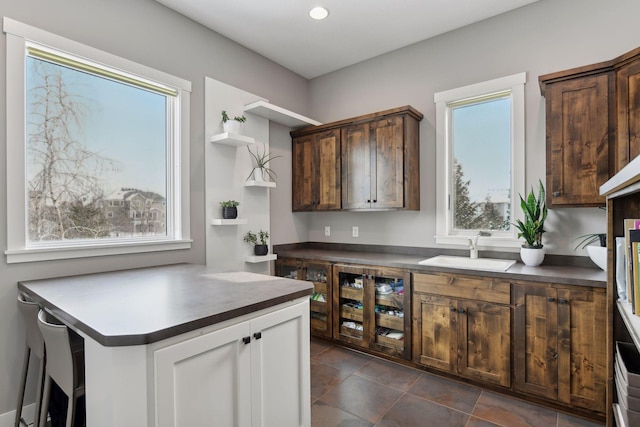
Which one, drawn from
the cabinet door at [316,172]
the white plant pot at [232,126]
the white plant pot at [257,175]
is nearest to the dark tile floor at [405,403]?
the cabinet door at [316,172]

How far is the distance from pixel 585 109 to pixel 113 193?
3.36 m

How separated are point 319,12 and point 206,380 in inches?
110

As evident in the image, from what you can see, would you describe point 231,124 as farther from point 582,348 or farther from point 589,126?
Result: point 582,348

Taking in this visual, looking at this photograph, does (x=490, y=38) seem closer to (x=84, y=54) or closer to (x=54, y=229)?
(x=84, y=54)

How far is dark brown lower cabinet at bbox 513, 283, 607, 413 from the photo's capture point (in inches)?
79.5

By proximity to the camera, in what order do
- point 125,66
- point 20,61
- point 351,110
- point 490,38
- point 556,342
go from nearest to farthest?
point 20,61 → point 556,342 → point 125,66 → point 490,38 → point 351,110

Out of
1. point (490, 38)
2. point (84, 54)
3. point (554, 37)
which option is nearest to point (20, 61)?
point (84, 54)

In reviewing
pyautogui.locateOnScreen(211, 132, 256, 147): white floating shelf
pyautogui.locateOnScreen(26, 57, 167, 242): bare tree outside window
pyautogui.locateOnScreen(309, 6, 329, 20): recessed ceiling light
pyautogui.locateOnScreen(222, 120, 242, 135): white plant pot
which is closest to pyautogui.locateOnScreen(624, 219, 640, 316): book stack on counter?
pyautogui.locateOnScreen(309, 6, 329, 20): recessed ceiling light

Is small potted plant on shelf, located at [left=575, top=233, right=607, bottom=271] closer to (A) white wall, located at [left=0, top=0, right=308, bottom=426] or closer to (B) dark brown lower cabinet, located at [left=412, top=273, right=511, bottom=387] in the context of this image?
(B) dark brown lower cabinet, located at [left=412, top=273, right=511, bottom=387]

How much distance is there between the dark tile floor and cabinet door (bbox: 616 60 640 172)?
1664 millimetres

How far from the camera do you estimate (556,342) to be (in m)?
2.15

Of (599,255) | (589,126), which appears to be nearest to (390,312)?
(599,255)

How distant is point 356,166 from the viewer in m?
3.36

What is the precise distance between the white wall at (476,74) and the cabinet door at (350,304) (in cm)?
60
